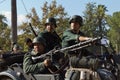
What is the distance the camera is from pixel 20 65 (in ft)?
28.6

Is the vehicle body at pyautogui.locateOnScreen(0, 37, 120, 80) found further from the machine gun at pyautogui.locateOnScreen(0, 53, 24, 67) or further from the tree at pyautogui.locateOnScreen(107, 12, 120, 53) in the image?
the tree at pyautogui.locateOnScreen(107, 12, 120, 53)

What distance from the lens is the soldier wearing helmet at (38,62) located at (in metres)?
7.98

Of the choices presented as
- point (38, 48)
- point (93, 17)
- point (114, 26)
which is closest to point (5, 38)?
point (93, 17)

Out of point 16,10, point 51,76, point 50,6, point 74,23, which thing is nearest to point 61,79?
point 51,76

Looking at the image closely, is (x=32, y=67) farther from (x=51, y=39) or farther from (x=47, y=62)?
(x=51, y=39)

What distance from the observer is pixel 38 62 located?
8.23 meters

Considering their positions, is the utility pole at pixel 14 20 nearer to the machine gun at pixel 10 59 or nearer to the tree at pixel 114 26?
the machine gun at pixel 10 59

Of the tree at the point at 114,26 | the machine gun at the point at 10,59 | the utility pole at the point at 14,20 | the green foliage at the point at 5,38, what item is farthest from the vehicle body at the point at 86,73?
the tree at the point at 114,26

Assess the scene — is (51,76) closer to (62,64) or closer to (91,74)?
(62,64)

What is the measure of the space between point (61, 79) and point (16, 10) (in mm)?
12876

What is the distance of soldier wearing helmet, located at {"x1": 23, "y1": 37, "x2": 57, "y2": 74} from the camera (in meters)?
7.98

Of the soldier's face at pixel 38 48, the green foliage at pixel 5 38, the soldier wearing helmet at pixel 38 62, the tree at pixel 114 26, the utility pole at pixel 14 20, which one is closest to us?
the soldier wearing helmet at pixel 38 62

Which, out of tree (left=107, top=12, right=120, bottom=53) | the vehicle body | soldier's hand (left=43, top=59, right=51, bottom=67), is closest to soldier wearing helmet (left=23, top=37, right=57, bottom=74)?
soldier's hand (left=43, top=59, right=51, bottom=67)

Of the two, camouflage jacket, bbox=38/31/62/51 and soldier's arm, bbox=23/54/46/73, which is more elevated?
camouflage jacket, bbox=38/31/62/51
